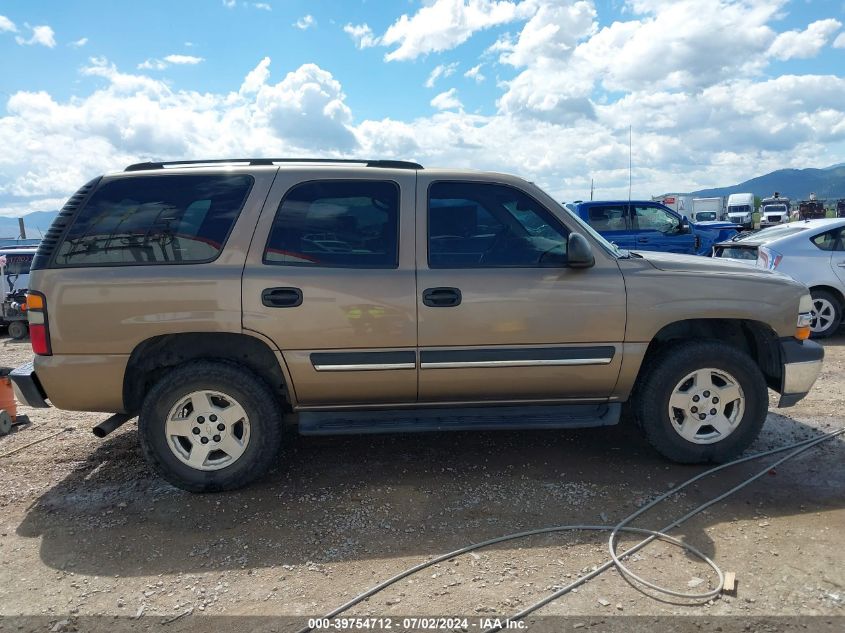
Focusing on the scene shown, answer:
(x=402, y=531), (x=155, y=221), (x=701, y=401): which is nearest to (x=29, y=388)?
(x=155, y=221)

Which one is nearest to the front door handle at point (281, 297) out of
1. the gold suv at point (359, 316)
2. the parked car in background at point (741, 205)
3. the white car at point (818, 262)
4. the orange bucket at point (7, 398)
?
the gold suv at point (359, 316)

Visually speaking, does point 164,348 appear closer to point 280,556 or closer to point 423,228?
point 280,556

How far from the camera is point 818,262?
7.74 m

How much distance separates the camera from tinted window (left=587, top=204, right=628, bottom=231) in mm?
11969

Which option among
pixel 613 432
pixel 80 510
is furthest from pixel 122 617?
pixel 613 432

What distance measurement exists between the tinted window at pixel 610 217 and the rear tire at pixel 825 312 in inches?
180

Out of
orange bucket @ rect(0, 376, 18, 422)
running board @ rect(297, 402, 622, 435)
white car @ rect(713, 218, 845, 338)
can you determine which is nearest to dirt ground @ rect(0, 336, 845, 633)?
running board @ rect(297, 402, 622, 435)

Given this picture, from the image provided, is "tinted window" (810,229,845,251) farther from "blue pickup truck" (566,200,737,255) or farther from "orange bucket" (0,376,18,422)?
"orange bucket" (0,376,18,422)

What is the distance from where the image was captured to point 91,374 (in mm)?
3484

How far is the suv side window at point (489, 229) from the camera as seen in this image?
3.62m

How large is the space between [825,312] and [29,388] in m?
8.83

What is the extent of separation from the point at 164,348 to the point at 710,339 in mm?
3444

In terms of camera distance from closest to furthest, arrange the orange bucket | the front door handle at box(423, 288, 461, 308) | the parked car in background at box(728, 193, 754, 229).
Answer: the front door handle at box(423, 288, 461, 308), the orange bucket, the parked car in background at box(728, 193, 754, 229)

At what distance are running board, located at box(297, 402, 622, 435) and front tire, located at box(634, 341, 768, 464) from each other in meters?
0.28
